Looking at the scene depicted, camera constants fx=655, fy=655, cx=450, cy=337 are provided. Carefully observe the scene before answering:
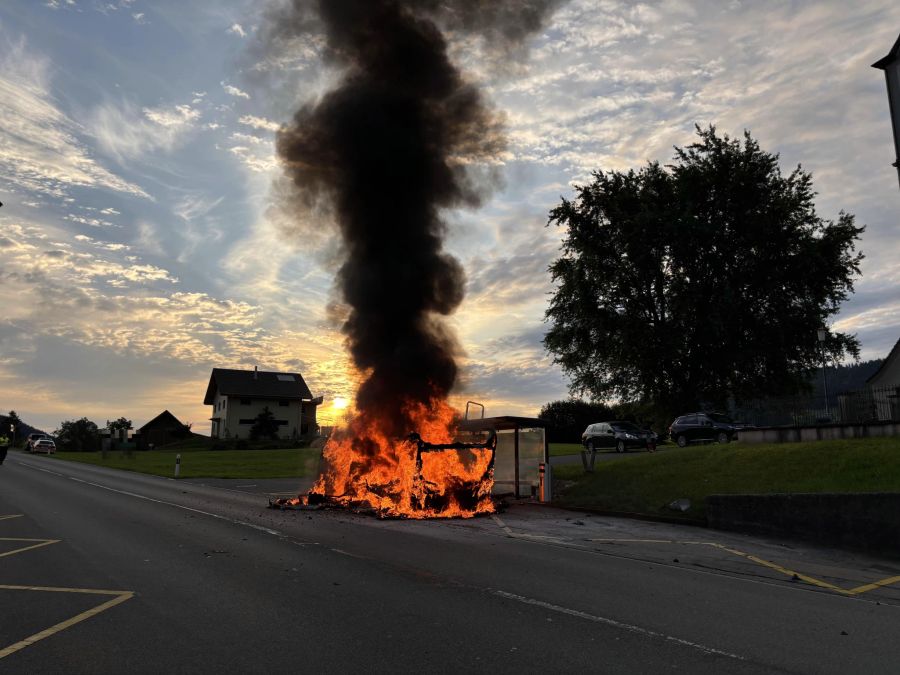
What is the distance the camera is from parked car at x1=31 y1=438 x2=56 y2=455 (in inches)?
2281

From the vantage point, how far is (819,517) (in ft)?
35.3

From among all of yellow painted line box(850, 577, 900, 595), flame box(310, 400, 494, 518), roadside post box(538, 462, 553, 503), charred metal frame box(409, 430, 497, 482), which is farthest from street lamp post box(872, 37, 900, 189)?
yellow painted line box(850, 577, 900, 595)

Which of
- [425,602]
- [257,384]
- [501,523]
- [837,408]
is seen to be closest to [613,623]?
[425,602]

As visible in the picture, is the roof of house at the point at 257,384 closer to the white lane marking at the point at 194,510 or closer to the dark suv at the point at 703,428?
the white lane marking at the point at 194,510

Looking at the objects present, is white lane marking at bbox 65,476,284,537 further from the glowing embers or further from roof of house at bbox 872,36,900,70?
roof of house at bbox 872,36,900,70

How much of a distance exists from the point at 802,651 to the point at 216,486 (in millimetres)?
19621

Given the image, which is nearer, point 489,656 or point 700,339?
point 489,656

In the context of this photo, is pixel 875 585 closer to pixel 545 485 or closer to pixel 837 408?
pixel 545 485

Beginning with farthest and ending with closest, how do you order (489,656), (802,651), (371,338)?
(371,338) → (802,651) → (489,656)

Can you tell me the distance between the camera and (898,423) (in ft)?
49.6

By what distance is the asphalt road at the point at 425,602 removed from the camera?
442cm

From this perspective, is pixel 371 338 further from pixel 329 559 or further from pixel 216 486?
pixel 329 559

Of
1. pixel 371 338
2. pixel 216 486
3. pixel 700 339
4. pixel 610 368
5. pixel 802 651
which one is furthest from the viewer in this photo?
pixel 610 368

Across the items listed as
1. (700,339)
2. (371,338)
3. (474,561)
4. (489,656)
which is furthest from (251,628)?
(700,339)
